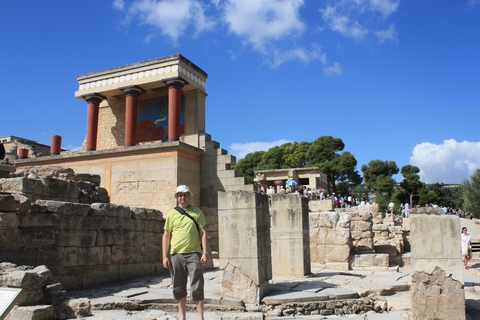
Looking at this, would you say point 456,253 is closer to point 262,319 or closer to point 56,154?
point 262,319

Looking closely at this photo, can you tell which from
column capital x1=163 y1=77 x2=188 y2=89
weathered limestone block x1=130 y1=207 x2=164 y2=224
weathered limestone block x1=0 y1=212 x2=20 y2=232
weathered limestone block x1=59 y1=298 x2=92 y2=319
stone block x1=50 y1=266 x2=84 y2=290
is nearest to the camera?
weathered limestone block x1=59 y1=298 x2=92 y2=319

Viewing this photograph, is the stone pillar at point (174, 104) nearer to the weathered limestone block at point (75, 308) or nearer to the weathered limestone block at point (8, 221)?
the weathered limestone block at point (8, 221)

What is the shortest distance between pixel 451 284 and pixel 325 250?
16.8 feet

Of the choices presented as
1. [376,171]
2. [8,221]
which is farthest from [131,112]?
[376,171]

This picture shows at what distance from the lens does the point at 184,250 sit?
4.58 meters

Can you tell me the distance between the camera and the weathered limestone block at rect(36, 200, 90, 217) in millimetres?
6242

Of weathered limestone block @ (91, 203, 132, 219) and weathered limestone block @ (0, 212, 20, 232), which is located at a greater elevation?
weathered limestone block @ (91, 203, 132, 219)

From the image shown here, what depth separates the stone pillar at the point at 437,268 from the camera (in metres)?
4.77

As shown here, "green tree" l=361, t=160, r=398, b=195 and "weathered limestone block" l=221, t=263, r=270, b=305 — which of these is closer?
"weathered limestone block" l=221, t=263, r=270, b=305

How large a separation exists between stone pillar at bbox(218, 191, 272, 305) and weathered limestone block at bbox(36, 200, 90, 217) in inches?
93.9

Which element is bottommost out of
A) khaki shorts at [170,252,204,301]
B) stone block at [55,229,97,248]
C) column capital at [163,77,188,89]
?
khaki shorts at [170,252,204,301]

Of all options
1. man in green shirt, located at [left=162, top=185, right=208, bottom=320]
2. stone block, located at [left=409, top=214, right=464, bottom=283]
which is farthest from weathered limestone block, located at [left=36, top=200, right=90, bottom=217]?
stone block, located at [left=409, top=214, right=464, bottom=283]

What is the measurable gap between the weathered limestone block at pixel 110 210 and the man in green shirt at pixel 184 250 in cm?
281

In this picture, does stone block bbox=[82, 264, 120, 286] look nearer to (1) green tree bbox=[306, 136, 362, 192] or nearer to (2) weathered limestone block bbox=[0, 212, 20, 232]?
(2) weathered limestone block bbox=[0, 212, 20, 232]
